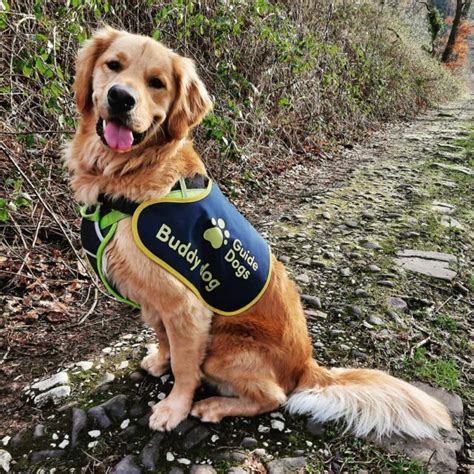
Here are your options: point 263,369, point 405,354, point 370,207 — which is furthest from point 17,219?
point 370,207

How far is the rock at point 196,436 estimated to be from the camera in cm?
195

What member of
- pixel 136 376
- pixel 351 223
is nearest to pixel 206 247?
pixel 136 376

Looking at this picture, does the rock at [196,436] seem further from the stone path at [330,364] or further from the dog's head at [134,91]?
the dog's head at [134,91]

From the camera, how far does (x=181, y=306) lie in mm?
1960

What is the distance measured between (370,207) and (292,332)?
3.53 meters

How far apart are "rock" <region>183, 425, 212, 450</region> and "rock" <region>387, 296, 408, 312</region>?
5.86ft

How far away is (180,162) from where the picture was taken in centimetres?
214

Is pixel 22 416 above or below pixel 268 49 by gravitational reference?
below

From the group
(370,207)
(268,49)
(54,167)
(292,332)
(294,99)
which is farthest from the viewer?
(294,99)

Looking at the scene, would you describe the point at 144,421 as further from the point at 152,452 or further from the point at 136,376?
the point at 136,376

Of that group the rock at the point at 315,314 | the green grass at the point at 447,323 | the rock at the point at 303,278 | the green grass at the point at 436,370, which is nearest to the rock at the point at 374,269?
the rock at the point at 303,278

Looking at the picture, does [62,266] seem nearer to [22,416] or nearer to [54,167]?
[54,167]

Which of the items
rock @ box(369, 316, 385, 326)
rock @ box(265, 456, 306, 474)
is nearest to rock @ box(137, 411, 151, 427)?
rock @ box(265, 456, 306, 474)

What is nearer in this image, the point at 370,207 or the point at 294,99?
the point at 370,207
